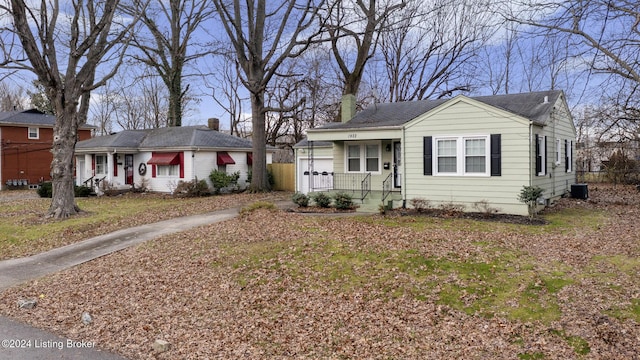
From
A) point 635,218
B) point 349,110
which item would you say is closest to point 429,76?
point 349,110

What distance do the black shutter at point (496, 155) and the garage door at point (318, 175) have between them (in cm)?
754

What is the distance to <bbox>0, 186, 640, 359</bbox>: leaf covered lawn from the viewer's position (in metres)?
5.12

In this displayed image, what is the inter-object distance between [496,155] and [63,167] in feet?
49.9

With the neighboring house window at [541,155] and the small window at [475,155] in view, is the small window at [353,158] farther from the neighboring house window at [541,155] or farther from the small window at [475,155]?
the neighboring house window at [541,155]

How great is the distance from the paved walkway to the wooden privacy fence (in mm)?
7734

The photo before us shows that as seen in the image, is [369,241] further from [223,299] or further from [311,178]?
[311,178]

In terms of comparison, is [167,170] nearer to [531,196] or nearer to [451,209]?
[451,209]

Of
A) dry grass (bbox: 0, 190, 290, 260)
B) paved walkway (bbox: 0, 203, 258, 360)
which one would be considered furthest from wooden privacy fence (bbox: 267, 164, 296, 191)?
paved walkway (bbox: 0, 203, 258, 360)

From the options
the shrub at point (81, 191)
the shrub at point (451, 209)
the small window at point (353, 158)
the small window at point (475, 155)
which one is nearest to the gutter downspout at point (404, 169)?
the shrub at point (451, 209)

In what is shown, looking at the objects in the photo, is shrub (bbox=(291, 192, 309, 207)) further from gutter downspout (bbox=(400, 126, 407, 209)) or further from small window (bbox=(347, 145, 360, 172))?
gutter downspout (bbox=(400, 126, 407, 209))

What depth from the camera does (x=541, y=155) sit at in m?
13.9

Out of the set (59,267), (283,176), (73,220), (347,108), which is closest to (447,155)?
(347,108)

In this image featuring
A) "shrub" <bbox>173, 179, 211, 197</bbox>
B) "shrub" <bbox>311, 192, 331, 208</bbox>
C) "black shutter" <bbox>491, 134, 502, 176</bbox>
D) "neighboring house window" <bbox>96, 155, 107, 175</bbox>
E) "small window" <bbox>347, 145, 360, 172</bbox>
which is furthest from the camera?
"neighboring house window" <bbox>96, 155, 107, 175</bbox>

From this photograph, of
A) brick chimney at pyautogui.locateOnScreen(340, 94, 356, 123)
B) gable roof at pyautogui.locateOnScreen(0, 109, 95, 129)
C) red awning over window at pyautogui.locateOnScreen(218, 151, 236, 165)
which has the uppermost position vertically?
gable roof at pyautogui.locateOnScreen(0, 109, 95, 129)
